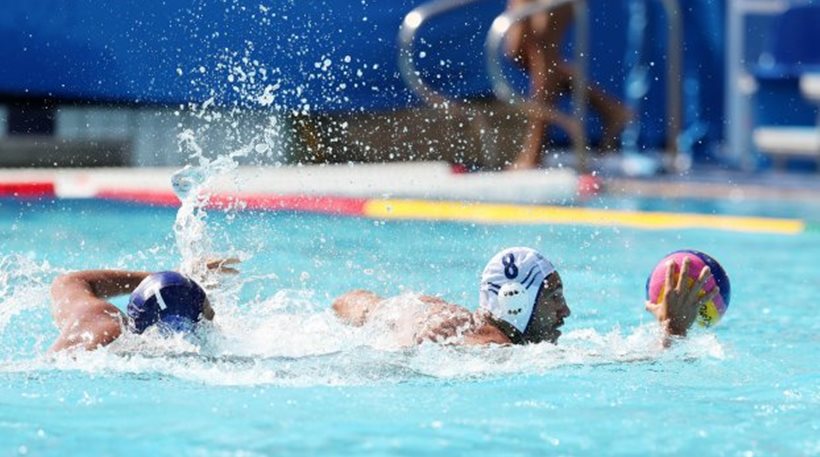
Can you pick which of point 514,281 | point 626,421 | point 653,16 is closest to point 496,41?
point 653,16

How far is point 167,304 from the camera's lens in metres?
3.99

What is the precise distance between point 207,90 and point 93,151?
39.7 inches

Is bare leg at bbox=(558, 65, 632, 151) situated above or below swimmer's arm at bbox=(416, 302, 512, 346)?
above

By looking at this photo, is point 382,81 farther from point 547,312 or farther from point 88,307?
point 88,307

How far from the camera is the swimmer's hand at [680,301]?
14.1 ft

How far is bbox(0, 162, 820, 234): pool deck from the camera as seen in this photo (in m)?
9.10

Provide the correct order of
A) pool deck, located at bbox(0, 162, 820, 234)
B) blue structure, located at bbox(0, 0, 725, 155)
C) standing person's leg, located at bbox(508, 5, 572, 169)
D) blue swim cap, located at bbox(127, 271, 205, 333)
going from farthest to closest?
1. standing person's leg, located at bbox(508, 5, 572, 169)
2. blue structure, located at bbox(0, 0, 725, 155)
3. pool deck, located at bbox(0, 162, 820, 234)
4. blue swim cap, located at bbox(127, 271, 205, 333)

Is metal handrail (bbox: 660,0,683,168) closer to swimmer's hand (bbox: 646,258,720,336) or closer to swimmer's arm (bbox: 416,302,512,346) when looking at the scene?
swimmer's hand (bbox: 646,258,720,336)

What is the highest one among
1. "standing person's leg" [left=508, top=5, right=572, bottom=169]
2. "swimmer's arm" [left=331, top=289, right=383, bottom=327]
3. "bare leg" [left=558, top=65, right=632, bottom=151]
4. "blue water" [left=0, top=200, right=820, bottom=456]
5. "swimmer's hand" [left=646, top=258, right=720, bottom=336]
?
"standing person's leg" [left=508, top=5, right=572, bottom=169]

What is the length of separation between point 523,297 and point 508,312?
67mm

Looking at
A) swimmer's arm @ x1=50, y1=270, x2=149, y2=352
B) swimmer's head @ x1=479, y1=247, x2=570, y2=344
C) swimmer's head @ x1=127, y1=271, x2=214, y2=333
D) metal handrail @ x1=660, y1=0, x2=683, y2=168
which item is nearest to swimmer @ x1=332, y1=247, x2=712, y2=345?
swimmer's head @ x1=479, y1=247, x2=570, y2=344

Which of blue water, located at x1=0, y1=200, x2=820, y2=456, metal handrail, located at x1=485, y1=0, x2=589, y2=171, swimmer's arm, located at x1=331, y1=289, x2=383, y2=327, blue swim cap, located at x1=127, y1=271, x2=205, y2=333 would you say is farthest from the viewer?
metal handrail, located at x1=485, y1=0, x2=589, y2=171

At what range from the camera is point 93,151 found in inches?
454

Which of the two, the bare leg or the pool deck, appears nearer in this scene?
the pool deck
